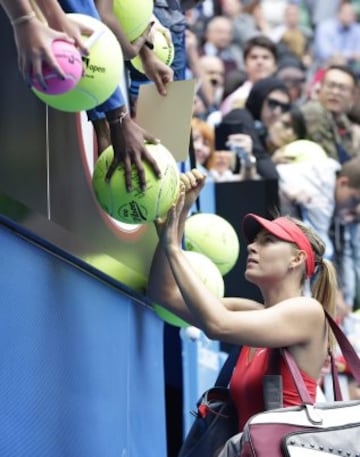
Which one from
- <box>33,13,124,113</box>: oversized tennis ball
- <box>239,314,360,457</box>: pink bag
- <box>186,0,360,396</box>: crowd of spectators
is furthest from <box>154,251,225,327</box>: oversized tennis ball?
<box>186,0,360,396</box>: crowd of spectators

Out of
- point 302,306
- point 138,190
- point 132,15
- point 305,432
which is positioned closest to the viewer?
point 305,432

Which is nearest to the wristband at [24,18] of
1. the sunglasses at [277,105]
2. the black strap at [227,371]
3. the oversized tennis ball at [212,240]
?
the black strap at [227,371]

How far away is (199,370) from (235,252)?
0.98 meters

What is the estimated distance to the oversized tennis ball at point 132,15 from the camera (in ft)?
13.5

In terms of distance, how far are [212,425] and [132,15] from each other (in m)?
1.55

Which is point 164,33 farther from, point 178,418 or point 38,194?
point 178,418

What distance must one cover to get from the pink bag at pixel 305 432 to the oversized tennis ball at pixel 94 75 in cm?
110

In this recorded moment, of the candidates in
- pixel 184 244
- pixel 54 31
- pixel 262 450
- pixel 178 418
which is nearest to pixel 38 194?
pixel 54 31

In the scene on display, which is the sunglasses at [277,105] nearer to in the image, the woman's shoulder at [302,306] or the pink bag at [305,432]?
the woman's shoulder at [302,306]

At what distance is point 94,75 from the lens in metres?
3.15

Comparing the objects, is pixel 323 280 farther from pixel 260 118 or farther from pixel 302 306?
pixel 260 118

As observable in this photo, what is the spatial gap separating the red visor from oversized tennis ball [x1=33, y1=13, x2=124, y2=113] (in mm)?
1170

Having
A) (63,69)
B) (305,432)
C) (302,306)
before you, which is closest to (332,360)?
(302,306)

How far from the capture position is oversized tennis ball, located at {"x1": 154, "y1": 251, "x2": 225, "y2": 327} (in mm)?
4668
